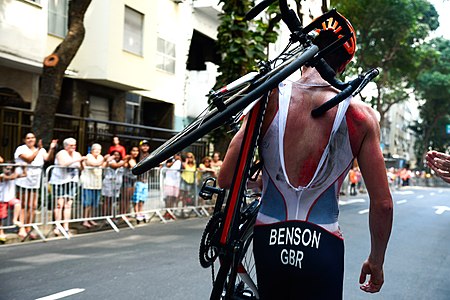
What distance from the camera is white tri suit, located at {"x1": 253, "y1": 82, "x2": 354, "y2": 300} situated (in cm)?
210

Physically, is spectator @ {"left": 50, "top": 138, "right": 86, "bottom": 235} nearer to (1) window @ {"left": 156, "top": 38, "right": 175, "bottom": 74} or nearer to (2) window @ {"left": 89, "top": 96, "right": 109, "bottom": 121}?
(2) window @ {"left": 89, "top": 96, "right": 109, "bottom": 121}

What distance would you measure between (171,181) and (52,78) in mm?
3611

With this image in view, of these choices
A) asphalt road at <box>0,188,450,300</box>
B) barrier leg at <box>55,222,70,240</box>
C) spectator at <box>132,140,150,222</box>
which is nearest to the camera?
asphalt road at <box>0,188,450,300</box>

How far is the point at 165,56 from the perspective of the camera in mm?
22766

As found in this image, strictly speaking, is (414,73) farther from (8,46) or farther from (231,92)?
(231,92)

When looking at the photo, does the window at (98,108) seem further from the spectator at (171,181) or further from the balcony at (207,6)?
the balcony at (207,6)

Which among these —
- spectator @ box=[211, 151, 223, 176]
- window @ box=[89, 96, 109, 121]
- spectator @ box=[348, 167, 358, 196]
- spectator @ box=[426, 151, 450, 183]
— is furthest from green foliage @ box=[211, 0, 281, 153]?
spectator @ box=[348, 167, 358, 196]

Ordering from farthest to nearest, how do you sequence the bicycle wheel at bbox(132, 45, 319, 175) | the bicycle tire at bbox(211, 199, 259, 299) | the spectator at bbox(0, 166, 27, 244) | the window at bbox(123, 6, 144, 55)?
the window at bbox(123, 6, 144, 55) < the spectator at bbox(0, 166, 27, 244) < the bicycle tire at bbox(211, 199, 259, 299) < the bicycle wheel at bbox(132, 45, 319, 175)

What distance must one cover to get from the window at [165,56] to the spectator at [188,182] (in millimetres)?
8429

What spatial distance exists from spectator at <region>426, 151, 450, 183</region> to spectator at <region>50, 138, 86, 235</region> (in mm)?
7921

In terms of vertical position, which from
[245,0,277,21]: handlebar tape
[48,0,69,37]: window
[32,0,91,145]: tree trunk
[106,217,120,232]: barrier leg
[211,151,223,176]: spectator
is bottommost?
[106,217,120,232]: barrier leg

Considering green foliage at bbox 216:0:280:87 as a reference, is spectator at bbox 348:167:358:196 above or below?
below

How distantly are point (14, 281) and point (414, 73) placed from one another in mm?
34272

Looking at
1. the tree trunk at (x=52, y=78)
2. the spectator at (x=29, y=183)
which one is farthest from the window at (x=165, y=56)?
the spectator at (x=29, y=183)
